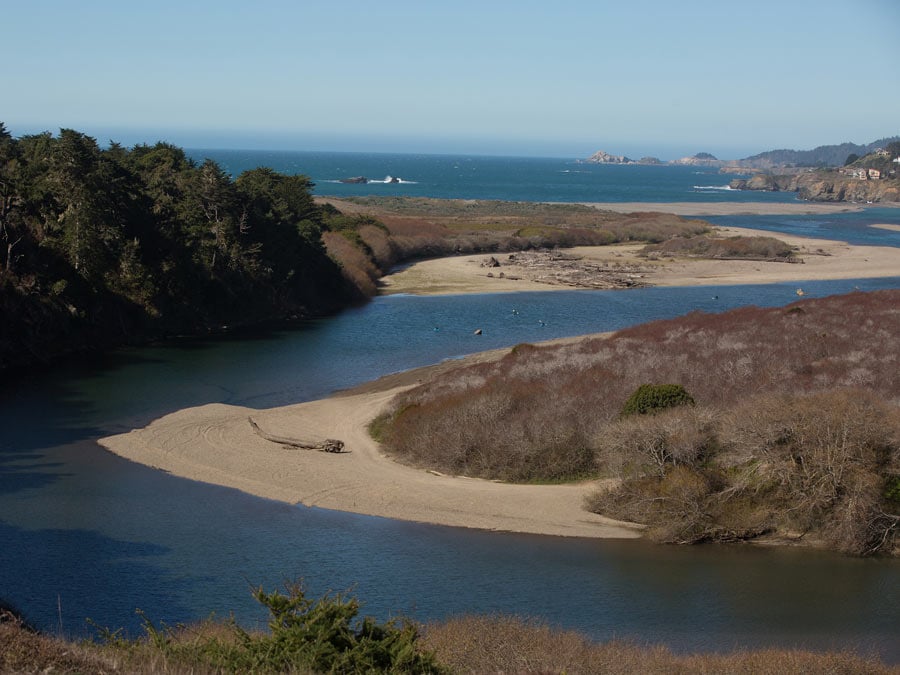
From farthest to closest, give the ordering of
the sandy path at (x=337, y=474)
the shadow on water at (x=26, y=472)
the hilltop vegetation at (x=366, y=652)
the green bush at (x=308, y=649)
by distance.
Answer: the shadow on water at (x=26, y=472) → the sandy path at (x=337, y=474) → the green bush at (x=308, y=649) → the hilltop vegetation at (x=366, y=652)

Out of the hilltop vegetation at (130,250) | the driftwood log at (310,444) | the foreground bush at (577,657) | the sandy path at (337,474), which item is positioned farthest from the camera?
the hilltop vegetation at (130,250)

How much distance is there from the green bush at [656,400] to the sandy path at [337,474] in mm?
2841

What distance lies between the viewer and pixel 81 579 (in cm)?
2373

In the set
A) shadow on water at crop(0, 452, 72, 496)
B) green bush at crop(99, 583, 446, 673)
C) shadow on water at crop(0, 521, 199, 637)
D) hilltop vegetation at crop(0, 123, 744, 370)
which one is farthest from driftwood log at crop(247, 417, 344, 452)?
green bush at crop(99, 583, 446, 673)

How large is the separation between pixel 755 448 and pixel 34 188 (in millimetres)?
44709

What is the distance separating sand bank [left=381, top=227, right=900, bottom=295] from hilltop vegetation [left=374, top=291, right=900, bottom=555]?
122 feet

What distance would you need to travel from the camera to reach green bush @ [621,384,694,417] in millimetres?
31203

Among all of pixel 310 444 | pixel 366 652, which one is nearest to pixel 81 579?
pixel 310 444

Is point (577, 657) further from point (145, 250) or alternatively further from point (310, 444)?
point (145, 250)

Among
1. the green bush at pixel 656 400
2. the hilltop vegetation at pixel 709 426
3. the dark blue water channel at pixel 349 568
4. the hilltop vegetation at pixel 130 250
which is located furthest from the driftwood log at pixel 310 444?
the hilltop vegetation at pixel 130 250

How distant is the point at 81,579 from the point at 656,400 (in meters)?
18.1

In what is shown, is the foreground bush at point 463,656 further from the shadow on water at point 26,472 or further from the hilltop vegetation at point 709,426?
the shadow on water at point 26,472

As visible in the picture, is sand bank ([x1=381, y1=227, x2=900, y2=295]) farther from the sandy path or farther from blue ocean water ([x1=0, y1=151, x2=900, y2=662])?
blue ocean water ([x1=0, y1=151, x2=900, y2=662])

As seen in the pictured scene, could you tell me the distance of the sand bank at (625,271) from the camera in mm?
82562
